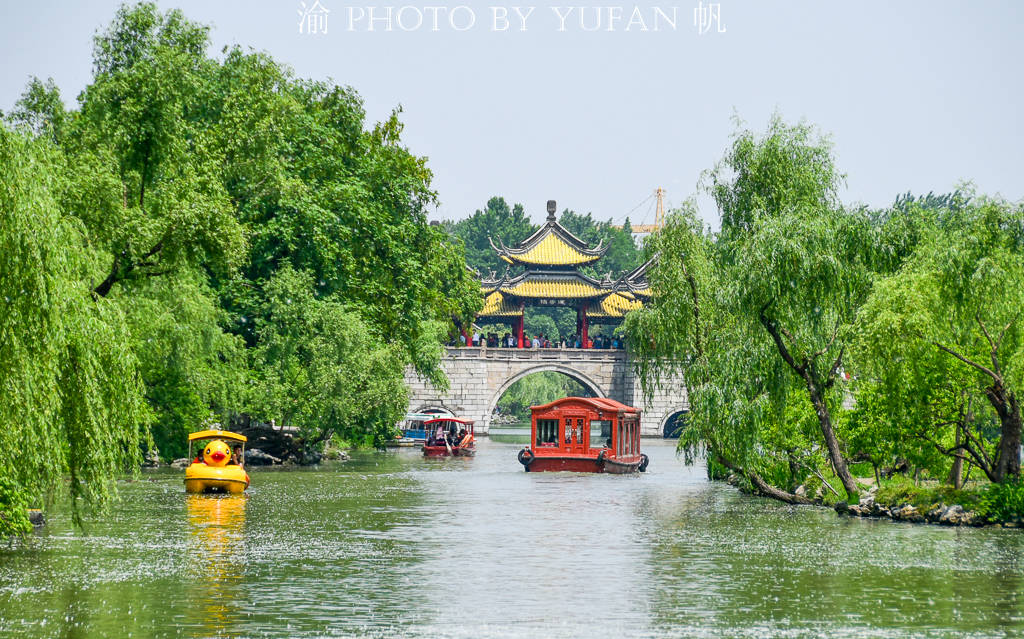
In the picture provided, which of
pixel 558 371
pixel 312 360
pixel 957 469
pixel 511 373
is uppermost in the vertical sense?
pixel 558 371

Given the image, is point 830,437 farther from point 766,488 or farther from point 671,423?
point 671,423

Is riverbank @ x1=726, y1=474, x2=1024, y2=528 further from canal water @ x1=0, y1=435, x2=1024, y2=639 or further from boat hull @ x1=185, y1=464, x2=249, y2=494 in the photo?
boat hull @ x1=185, y1=464, x2=249, y2=494

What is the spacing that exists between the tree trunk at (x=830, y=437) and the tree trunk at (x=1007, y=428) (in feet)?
9.59

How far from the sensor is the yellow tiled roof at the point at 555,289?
64.1 metres

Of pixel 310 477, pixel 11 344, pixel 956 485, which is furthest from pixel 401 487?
pixel 11 344

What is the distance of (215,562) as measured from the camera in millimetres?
15508

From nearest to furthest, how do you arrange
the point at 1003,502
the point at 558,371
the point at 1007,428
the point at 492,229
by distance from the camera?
the point at 1003,502 < the point at 1007,428 < the point at 558,371 < the point at 492,229

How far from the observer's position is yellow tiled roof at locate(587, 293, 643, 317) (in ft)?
212

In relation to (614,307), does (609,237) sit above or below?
above

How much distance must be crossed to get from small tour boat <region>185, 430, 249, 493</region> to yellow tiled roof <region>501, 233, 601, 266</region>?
38.9 m

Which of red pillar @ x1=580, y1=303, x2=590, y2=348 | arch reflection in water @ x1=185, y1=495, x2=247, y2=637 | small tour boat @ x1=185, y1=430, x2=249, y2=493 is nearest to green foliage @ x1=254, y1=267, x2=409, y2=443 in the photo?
small tour boat @ x1=185, y1=430, x2=249, y2=493

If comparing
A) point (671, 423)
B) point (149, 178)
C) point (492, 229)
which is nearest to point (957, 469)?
point (149, 178)

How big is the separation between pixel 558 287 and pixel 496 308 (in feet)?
11.1

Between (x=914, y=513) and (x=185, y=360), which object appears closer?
(x=914, y=513)
